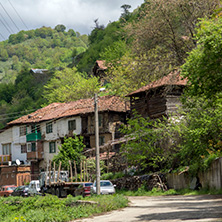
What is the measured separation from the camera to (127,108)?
184 feet

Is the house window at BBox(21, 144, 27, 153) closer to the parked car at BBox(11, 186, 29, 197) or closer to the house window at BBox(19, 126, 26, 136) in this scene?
the house window at BBox(19, 126, 26, 136)

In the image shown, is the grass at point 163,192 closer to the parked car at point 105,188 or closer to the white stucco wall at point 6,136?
the parked car at point 105,188

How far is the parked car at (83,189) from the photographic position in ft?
94.0

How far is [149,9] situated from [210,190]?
16.5 m

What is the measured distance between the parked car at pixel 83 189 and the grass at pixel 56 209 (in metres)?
5.37

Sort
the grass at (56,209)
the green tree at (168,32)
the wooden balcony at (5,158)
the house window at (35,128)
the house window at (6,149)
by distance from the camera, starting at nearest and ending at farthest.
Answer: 1. the grass at (56,209)
2. the green tree at (168,32)
3. the house window at (35,128)
4. the wooden balcony at (5,158)
5. the house window at (6,149)

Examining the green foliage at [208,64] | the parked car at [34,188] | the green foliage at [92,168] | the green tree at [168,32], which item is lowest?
the parked car at [34,188]

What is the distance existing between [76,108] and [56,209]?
129 feet

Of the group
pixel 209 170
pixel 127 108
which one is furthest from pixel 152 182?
pixel 127 108

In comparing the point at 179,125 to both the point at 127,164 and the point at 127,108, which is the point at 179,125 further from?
the point at 127,108

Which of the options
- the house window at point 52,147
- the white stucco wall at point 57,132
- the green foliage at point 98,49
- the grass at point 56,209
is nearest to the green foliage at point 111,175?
the white stucco wall at point 57,132

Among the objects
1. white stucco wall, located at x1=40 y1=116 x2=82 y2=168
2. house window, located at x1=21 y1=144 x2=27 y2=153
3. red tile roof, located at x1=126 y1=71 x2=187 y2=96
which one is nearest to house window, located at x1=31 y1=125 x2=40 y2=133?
white stucco wall, located at x1=40 y1=116 x2=82 y2=168

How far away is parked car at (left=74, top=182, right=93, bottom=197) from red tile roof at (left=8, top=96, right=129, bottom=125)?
24004 mm

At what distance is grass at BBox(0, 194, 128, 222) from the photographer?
1827 cm
